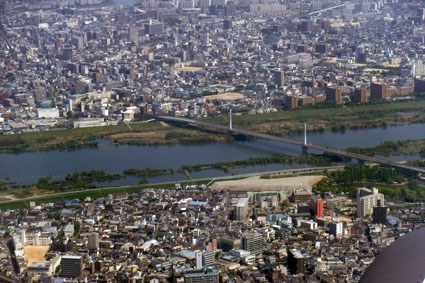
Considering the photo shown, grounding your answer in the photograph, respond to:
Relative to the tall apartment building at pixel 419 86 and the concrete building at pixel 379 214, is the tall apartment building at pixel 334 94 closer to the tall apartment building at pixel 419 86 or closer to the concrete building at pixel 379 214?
the tall apartment building at pixel 419 86

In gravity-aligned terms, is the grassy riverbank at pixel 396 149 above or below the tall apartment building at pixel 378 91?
below

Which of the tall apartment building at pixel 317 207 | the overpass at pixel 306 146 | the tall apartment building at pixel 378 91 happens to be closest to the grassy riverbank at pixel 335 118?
the overpass at pixel 306 146

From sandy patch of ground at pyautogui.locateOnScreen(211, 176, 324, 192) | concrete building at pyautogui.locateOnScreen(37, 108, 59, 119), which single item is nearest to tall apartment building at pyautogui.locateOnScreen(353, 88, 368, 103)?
concrete building at pyautogui.locateOnScreen(37, 108, 59, 119)

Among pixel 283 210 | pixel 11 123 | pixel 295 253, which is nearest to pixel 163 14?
pixel 11 123

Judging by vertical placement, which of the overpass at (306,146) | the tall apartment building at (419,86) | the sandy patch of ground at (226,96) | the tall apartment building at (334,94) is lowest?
the overpass at (306,146)

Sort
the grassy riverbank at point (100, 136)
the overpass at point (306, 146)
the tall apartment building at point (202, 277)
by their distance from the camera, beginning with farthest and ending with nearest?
1. the grassy riverbank at point (100, 136)
2. the overpass at point (306, 146)
3. the tall apartment building at point (202, 277)

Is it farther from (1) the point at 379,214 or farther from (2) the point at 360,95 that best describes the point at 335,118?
(1) the point at 379,214

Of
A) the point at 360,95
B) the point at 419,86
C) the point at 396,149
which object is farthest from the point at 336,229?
the point at 419,86

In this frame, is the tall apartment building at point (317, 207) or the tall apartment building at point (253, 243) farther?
the tall apartment building at point (317, 207)

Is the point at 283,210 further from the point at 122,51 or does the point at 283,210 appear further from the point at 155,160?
the point at 122,51
